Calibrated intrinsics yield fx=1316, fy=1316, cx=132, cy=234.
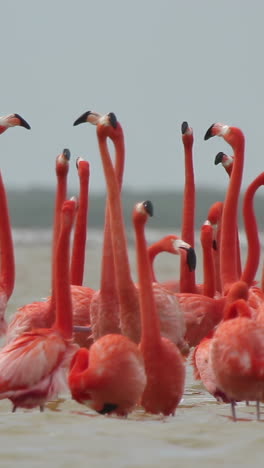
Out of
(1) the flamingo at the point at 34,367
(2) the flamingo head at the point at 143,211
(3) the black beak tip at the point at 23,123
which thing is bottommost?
(1) the flamingo at the point at 34,367

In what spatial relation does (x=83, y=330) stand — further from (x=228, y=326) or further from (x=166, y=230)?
(x=166, y=230)

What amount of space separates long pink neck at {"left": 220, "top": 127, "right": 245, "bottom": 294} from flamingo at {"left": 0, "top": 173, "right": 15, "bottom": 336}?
158 centimetres

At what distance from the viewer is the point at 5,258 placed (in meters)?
9.98

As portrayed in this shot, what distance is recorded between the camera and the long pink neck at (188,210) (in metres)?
10.2

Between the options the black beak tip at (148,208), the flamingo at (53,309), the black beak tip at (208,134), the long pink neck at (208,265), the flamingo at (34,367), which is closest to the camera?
the black beak tip at (148,208)

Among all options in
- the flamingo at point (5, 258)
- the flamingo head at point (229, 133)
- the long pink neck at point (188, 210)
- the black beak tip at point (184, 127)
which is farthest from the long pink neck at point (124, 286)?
the black beak tip at point (184, 127)

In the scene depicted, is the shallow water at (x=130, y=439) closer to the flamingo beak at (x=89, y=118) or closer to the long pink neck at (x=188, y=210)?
the long pink neck at (x=188, y=210)

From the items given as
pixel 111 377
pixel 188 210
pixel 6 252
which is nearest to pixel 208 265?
pixel 188 210

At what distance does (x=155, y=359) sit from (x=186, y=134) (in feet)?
10.5

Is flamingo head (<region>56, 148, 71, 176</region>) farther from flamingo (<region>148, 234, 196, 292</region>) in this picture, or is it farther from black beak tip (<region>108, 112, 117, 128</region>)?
black beak tip (<region>108, 112, 117, 128</region>)

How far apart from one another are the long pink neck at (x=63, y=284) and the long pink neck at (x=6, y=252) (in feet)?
4.93

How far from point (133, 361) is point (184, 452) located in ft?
2.96

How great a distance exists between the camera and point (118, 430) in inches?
→ 275

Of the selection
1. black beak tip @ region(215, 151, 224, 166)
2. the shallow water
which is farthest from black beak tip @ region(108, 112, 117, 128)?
black beak tip @ region(215, 151, 224, 166)
